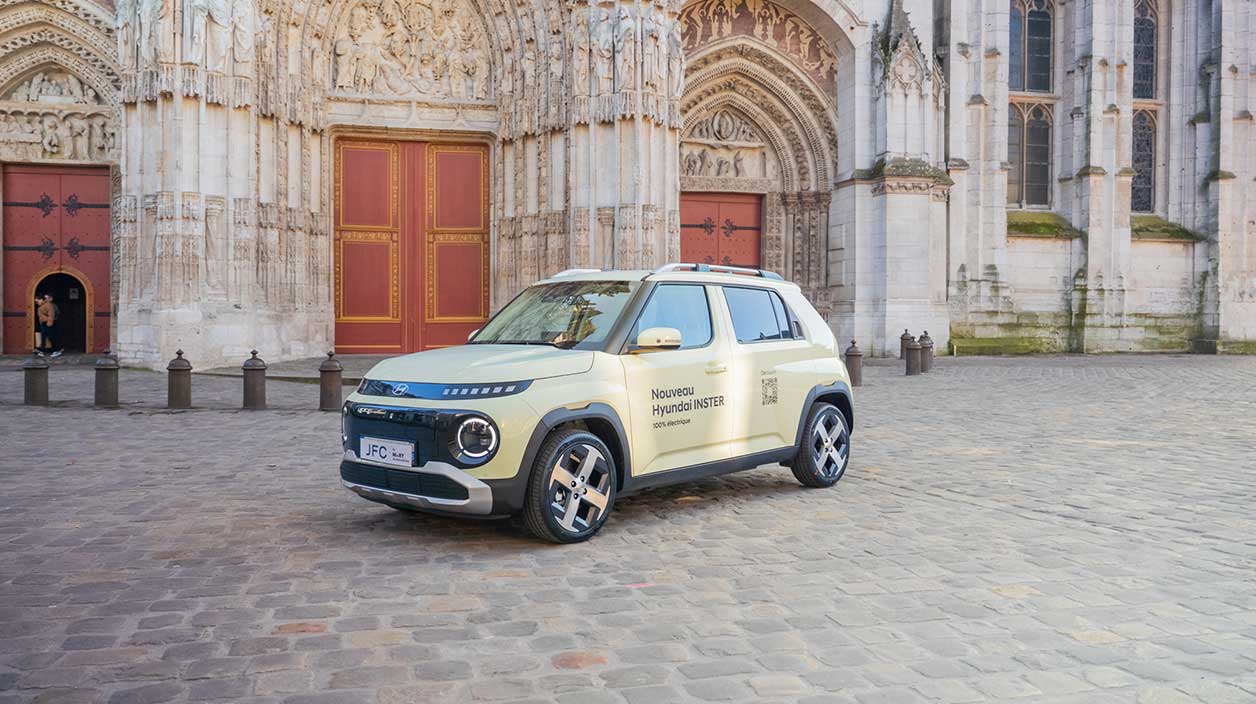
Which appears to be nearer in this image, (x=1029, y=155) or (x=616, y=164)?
(x=616, y=164)

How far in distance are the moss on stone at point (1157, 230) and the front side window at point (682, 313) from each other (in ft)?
75.9

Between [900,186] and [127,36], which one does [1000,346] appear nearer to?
[900,186]

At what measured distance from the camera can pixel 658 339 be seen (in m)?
5.46

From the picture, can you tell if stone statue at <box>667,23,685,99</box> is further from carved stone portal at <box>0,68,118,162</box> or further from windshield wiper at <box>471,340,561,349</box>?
windshield wiper at <box>471,340,561,349</box>

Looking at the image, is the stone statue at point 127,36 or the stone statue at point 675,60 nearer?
the stone statue at point 127,36

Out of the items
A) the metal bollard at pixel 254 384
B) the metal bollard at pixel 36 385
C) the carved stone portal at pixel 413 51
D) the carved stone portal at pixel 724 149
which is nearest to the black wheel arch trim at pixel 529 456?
the metal bollard at pixel 254 384

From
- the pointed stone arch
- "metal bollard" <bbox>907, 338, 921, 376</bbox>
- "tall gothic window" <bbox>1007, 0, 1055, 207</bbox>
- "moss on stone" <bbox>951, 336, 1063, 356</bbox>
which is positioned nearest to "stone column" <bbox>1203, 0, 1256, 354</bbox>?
"tall gothic window" <bbox>1007, 0, 1055, 207</bbox>

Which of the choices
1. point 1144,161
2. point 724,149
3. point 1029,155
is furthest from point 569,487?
point 1144,161

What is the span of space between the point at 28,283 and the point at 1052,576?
21492 millimetres

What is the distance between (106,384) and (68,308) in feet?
35.3

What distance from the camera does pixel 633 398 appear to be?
550cm

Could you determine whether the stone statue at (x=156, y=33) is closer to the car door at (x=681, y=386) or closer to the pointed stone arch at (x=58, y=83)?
the pointed stone arch at (x=58, y=83)

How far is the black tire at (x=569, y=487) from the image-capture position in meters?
5.03

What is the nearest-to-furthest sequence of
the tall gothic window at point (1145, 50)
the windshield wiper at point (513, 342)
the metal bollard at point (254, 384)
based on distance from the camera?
the windshield wiper at point (513, 342), the metal bollard at point (254, 384), the tall gothic window at point (1145, 50)
